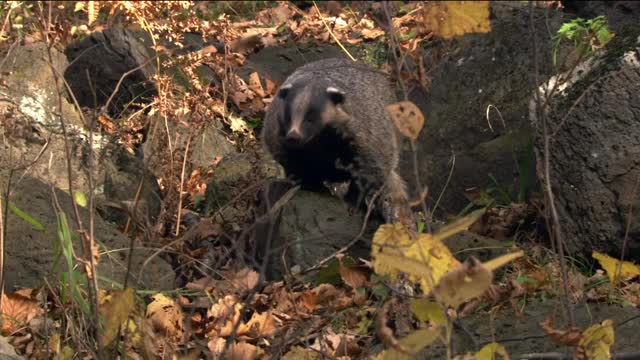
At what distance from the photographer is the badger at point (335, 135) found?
23.0 feet

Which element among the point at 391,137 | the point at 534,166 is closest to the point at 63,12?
the point at 391,137

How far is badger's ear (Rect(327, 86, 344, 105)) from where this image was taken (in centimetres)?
708

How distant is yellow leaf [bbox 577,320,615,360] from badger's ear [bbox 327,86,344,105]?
11.1 ft

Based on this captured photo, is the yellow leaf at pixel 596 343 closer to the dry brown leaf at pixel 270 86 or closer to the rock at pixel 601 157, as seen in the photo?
the rock at pixel 601 157

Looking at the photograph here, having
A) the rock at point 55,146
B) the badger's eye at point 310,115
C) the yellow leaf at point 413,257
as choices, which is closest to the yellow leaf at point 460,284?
the yellow leaf at point 413,257

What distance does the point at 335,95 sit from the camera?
23.3 feet

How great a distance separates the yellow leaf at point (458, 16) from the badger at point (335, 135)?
11.1ft

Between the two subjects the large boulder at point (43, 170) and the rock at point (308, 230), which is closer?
the large boulder at point (43, 170)

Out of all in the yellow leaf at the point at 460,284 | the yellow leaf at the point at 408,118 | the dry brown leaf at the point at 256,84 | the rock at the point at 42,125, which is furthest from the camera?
the dry brown leaf at the point at 256,84

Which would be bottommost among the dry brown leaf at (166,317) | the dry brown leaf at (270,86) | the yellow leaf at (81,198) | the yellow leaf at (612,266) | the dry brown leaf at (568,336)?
the dry brown leaf at (270,86)

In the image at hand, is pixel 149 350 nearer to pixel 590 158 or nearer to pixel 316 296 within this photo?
pixel 316 296

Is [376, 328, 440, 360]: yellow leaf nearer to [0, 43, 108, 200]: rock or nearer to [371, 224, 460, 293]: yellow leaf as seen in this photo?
[371, 224, 460, 293]: yellow leaf

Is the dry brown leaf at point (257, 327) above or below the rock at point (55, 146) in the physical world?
above

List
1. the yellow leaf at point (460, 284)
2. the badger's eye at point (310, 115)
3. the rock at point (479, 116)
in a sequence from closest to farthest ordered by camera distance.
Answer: the yellow leaf at point (460, 284) < the badger's eye at point (310, 115) < the rock at point (479, 116)
